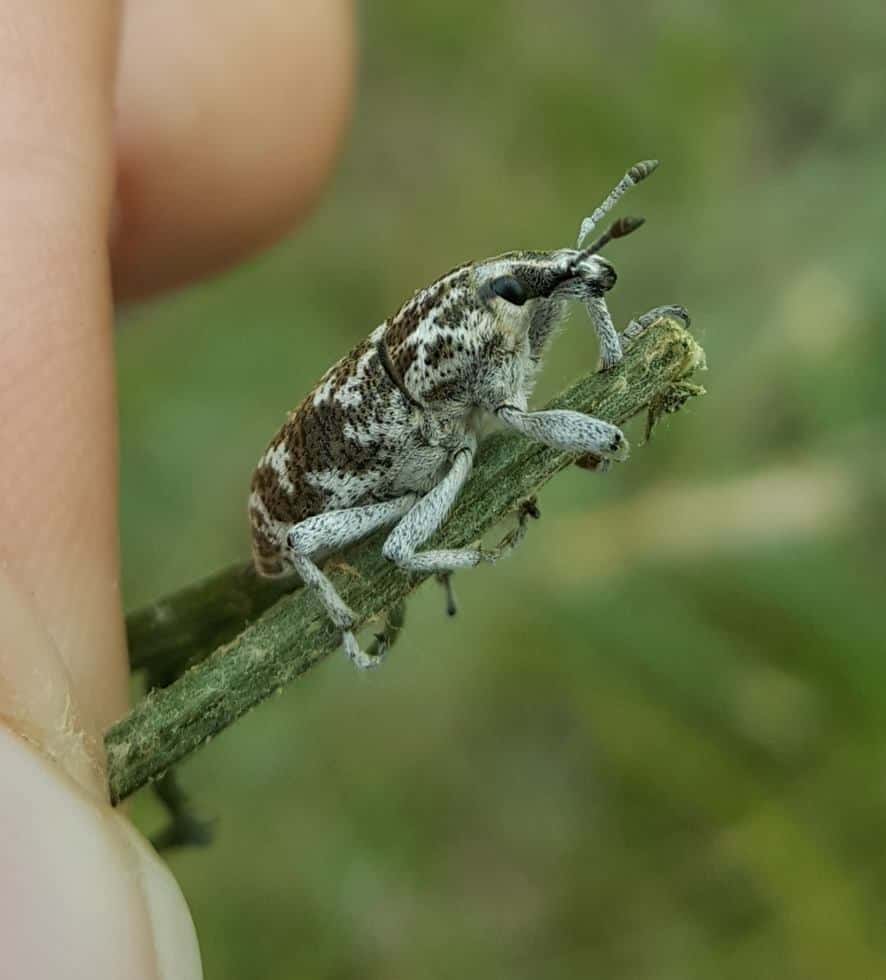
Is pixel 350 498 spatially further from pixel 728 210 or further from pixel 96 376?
pixel 728 210

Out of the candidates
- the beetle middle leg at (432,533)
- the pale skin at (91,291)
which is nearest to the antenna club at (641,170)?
the beetle middle leg at (432,533)

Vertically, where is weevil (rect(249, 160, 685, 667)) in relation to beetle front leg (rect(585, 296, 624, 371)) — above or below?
below

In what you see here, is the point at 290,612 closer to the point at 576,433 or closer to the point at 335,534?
the point at 335,534

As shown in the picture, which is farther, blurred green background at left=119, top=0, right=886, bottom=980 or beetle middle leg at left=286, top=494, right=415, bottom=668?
blurred green background at left=119, top=0, right=886, bottom=980

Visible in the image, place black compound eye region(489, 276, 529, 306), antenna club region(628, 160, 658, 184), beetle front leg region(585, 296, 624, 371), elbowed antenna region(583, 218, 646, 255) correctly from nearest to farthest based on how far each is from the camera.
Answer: elbowed antenna region(583, 218, 646, 255) → beetle front leg region(585, 296, 624, 371) → antenna club region(628, 160, 658, 184) → black compound eye region(489, 276, 529, 306)

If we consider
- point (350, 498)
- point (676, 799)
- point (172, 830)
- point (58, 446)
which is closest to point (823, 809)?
point (676, 799)

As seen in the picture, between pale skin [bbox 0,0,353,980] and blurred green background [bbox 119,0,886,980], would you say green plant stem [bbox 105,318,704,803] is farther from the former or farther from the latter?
blurred green background [bbox 119,0,886,980]

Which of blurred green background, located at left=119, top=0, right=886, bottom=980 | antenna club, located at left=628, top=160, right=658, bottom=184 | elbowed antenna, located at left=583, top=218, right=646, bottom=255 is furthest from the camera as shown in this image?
blurred green background, located at left=119, top=0, right=886, bottom=980

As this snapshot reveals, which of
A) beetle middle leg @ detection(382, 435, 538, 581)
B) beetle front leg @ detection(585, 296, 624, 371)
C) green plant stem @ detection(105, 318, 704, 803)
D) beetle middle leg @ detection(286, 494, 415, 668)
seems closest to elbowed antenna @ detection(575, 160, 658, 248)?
beetle front leg @ detection(585, 296, 624, 371)
